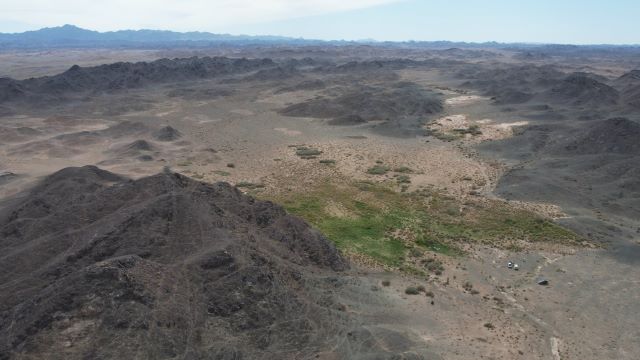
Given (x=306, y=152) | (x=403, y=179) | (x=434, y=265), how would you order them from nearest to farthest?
1. (x=434, y=265)
2. (x=403, y=179)
3. (x=306, y=152)

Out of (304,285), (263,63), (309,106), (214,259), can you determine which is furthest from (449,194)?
(263,63)

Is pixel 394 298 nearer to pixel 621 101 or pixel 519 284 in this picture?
pixel 519 284

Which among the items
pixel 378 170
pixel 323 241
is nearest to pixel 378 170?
pixel 378 170

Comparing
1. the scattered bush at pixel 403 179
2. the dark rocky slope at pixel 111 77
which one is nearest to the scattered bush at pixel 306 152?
the scattered bush at pixel 403 179

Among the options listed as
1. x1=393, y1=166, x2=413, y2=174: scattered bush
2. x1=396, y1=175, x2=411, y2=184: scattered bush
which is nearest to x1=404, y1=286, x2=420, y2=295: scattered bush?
x1=396, y1=175, x2=411, y2=184: scattered bush

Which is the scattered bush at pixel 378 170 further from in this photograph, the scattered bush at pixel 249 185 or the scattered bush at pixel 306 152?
the scattered bush at pixel 249 185

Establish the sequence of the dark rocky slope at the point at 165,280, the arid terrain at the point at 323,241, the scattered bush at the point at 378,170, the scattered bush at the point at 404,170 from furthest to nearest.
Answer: the scattered bush at the point at 404,170, the scattered bush at the point at 378,170, the arid terrain at the point at 323,241, the dark rocky slope at the point at 165,280

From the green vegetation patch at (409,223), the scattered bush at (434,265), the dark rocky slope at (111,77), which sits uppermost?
the dark rocky slope at (111,77)

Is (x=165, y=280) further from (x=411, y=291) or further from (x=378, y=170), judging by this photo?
(x=378, y=170)

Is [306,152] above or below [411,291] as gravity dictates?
above
